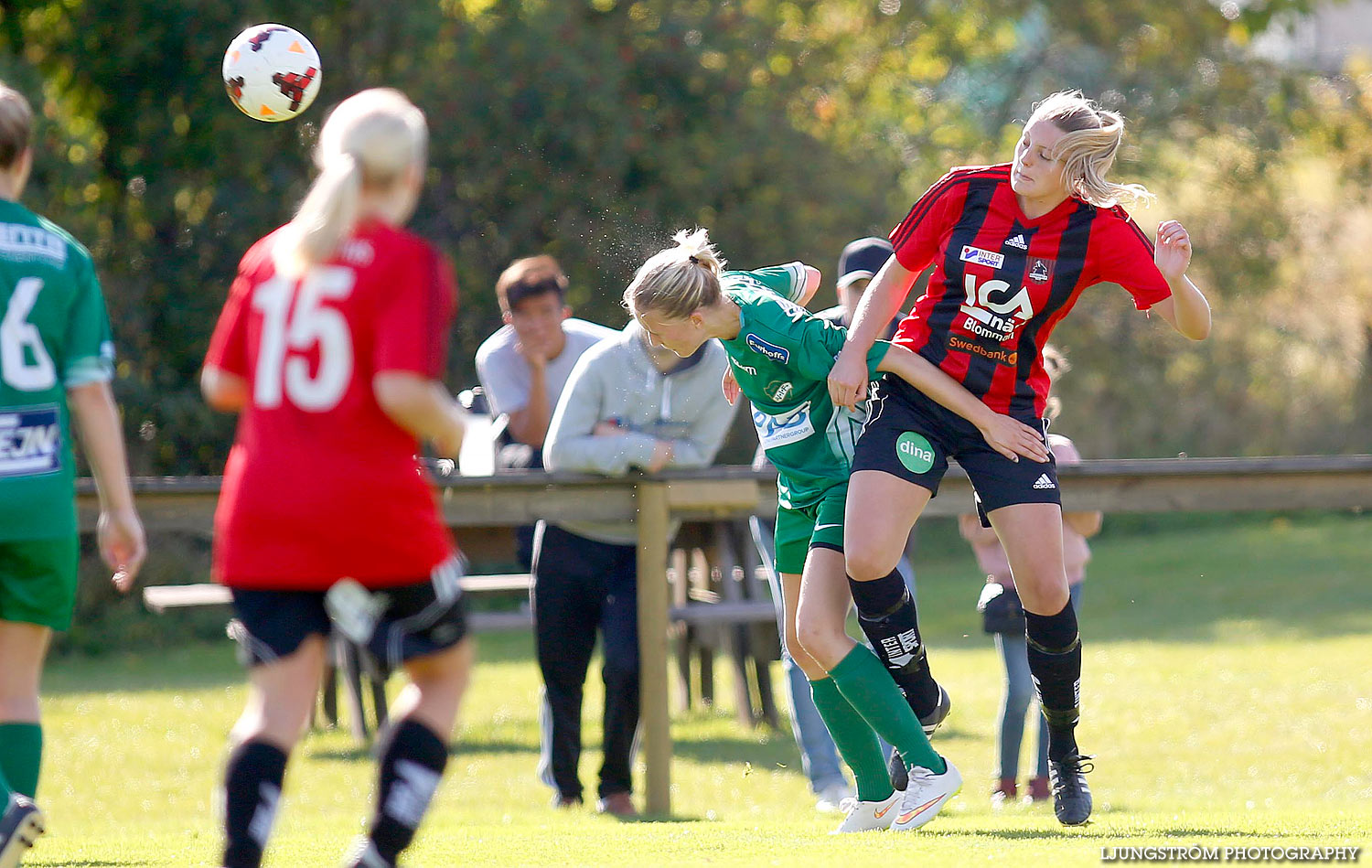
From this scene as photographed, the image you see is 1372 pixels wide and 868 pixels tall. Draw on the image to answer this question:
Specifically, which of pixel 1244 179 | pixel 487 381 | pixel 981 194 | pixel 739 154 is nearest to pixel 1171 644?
pixel 739 154

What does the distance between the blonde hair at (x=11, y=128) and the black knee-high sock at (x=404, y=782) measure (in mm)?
1589

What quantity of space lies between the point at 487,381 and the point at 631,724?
179cm

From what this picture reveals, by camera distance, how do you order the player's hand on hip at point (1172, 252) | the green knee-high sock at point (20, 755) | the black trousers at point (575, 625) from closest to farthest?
the green knee-high sock at point (20, 755)
the player's hand on hip at point (1172, 252)
the black trousers at point (575, 625)

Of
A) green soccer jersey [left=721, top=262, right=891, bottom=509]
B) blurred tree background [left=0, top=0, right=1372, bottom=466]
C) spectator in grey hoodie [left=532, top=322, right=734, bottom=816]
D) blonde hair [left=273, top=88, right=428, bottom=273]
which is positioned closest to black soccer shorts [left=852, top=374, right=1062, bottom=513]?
green soccer jersey [left=721, top=262, right=891, bottom=509]

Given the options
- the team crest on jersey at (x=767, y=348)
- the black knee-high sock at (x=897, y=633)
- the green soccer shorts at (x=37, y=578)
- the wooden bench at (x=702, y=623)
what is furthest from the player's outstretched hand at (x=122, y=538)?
the wooden bench at (x=702, y=623)

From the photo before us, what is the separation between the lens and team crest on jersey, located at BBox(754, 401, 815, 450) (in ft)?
15.3

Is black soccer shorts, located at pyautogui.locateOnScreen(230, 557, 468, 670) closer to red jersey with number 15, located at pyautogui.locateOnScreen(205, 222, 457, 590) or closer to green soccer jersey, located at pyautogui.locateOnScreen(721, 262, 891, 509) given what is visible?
red jersey with number 15, located at pyautogui.locateOnScreen(205, 222, 457, 590)

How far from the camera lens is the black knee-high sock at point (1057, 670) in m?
4.48

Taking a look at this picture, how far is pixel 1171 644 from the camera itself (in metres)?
12.2

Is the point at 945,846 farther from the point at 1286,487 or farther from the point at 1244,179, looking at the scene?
the point at 1244,179

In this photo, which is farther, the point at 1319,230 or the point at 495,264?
the point at 1319,230

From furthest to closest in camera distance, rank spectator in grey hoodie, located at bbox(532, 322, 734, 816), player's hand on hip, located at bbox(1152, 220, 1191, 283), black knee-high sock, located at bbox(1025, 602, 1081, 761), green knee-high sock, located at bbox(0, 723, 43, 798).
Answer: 1. spectator in grey hoodie, located at bbox(532, 322, 734, 816)
2. black knee-high sock, located at bbox(1025, 602, 1081, 761)
3. player's hand on hip, located at bbox(1152, 220, 1191, 283)
4. green knee-high sock, located at bbox(0, 723, 43, 798)

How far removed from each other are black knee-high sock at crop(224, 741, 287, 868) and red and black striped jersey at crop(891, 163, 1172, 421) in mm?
2334

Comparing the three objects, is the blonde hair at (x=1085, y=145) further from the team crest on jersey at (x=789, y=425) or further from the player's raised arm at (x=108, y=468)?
the player's raised arm at (x=108, y=468)
